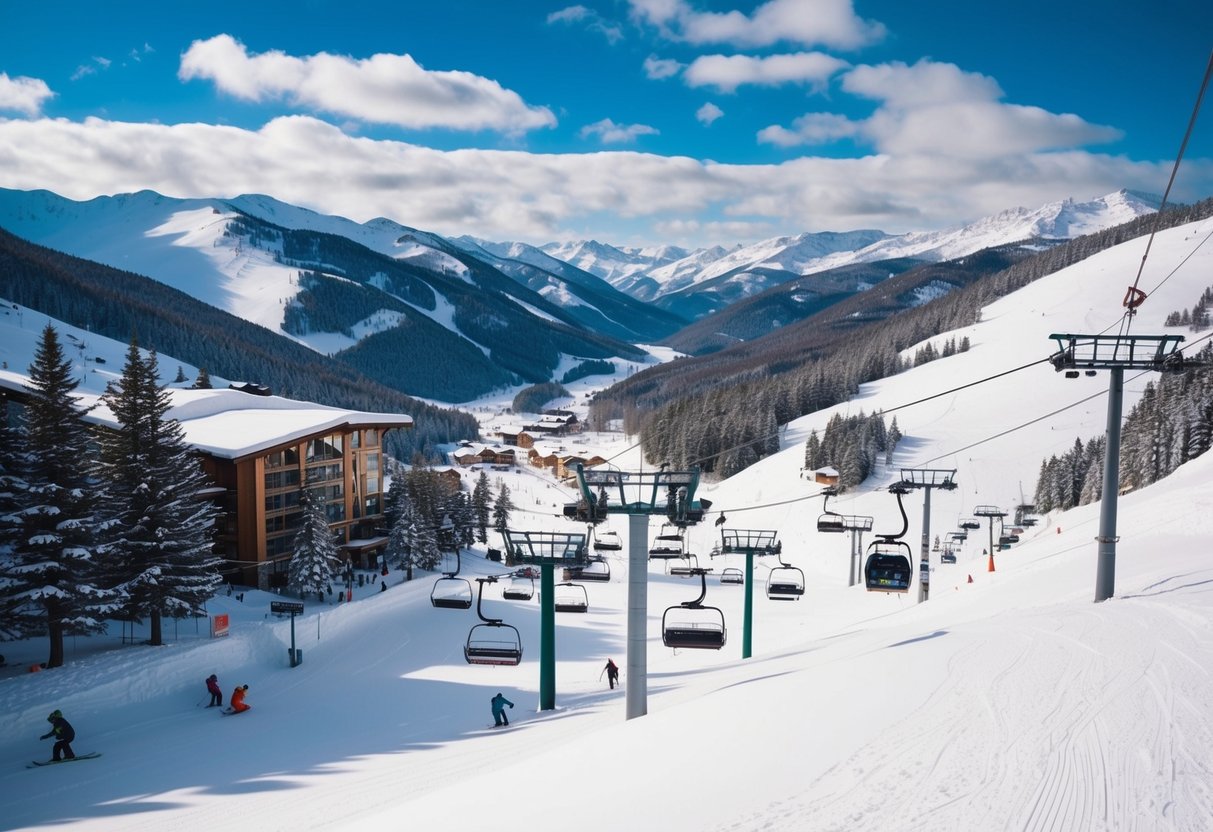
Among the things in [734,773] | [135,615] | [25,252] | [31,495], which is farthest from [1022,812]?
[25,252]

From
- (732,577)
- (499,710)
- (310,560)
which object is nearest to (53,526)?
(499,710)

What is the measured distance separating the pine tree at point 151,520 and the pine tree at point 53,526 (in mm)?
1235

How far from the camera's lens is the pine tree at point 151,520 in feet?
76.8

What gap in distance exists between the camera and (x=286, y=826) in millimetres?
11484

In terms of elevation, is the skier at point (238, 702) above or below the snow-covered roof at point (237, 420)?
below

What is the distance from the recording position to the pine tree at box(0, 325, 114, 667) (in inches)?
787

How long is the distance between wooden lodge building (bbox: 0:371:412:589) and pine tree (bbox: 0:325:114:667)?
10879 millimetres

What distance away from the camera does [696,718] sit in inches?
401

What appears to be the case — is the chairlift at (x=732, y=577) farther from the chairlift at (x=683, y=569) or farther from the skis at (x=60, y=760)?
the skis at (x=60, y=760)

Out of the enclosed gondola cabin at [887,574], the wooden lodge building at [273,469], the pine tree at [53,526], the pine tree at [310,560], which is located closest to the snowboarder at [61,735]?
the pine tree at [53,526]

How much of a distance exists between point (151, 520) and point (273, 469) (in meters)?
16.6

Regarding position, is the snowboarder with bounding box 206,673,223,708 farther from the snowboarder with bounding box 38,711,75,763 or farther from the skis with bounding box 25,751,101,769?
the snowboarder with bounding box 38,711,75,763

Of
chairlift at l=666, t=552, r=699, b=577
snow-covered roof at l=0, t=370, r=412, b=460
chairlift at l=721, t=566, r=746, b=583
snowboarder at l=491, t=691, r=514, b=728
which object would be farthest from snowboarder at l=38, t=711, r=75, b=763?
chairlift at l=721, t=566, r=746, b=583

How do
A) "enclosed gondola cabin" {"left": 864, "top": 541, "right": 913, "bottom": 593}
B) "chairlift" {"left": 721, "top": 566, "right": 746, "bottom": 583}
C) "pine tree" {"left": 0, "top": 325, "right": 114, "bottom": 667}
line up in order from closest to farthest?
1. "pine tree" {"left": 0, "top": 325, "right": 114, "bottom": 667}
2. "enclosed gondola cabin" {"left": 864, "top": 541, "right": 913, "bottom": 593}
3. "chairlift" {"left": 721, "top": 566, "right": 746, "bottom": 583}
